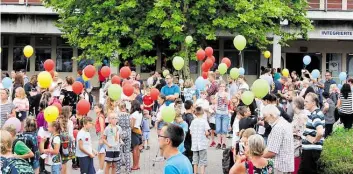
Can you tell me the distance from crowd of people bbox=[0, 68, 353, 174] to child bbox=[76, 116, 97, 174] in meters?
0.02

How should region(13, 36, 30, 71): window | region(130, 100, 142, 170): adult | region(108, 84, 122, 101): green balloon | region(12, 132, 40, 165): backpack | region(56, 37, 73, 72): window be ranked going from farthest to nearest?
region(56, 37, 73, 72): window, region(13, 36, 30, 71): window, region(130, 100, 142, 170): adult, region(108, 84, 122, 101): green balloon, region(12, 132, 40, 165): backpack

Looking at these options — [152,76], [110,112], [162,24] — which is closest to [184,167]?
[110,112]

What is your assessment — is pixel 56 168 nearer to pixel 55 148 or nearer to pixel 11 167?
pixel 55 148

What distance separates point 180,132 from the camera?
6816 mm

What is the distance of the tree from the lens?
26547mm

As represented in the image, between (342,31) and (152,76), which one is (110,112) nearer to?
(152,76)

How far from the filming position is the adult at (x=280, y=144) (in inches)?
378

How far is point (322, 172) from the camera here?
10680 mm

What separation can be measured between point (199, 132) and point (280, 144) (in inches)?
133

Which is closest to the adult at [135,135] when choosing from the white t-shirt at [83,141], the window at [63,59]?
the white t-shirt at [83,141]

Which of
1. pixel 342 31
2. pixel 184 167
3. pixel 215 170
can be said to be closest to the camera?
pixel 184 167

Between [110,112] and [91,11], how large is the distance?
15.5m

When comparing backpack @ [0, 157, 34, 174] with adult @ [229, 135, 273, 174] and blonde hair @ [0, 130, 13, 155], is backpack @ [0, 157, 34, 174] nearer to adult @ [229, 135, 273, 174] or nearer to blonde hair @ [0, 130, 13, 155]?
blonde hair @ [0, 130, 13, 155]

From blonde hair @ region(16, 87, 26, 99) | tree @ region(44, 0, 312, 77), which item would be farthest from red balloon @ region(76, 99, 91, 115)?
tree @ region(44, 0, 312, 77)
